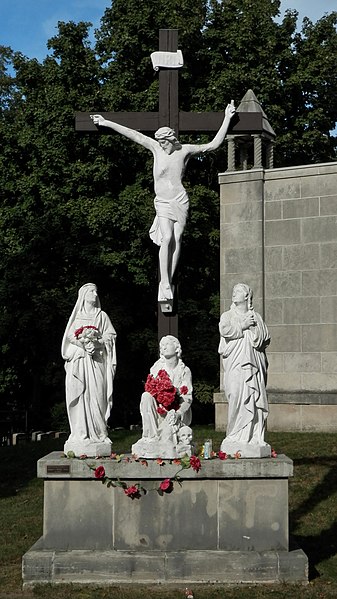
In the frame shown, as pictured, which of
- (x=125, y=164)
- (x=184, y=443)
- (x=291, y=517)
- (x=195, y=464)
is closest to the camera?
(x=195, y=464)

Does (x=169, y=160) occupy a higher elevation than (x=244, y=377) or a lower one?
higher

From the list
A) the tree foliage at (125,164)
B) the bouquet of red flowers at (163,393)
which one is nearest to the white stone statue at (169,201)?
the bouquet of red flowers at (163,393)

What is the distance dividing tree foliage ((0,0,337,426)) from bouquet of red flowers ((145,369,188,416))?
1458 centimetres

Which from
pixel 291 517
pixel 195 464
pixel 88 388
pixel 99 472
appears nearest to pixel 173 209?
pixel 88 388

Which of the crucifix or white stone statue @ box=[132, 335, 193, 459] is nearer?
white stone statue @ box=[132, 335, 193, 459]

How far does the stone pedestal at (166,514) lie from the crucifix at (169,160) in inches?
70.1

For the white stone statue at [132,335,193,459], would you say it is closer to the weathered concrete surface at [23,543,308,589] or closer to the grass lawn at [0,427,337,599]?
the weathered concrete surface at [23,543,308,589]

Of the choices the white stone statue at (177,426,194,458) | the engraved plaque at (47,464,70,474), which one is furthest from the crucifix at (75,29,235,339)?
the engraved plaque at (47,464,70,474)

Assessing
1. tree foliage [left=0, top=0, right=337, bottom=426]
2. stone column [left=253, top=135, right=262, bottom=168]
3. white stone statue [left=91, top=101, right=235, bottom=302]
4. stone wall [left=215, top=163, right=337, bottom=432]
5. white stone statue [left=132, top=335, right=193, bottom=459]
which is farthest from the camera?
tree foliage [left=0, top=0, right=337, bottom=426]

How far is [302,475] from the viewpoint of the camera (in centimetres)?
1353

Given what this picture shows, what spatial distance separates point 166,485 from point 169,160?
11.6ft

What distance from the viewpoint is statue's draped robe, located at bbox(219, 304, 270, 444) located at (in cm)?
945

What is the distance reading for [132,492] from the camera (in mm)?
Answer: 9172

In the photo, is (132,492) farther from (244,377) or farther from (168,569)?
(244,377)
